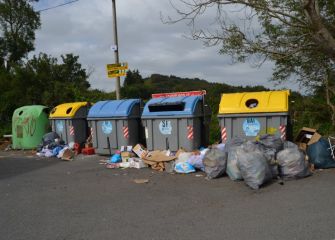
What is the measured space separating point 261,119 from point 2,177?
5.03m

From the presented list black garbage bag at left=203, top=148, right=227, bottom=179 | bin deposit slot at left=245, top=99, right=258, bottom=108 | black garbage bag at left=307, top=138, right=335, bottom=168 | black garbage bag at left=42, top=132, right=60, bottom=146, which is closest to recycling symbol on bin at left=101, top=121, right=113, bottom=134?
black garbage bag at left=42, top=132, right=60, bottom=146

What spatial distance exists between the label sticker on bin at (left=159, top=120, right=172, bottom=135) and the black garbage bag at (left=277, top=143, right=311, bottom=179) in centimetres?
278

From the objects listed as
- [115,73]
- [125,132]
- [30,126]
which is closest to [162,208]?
[125,132]

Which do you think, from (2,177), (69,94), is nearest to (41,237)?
(2,177)

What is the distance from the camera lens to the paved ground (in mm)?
4312

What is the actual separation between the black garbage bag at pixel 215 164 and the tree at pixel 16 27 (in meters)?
26.2

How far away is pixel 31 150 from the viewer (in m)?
12.3

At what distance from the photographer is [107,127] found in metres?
10.0

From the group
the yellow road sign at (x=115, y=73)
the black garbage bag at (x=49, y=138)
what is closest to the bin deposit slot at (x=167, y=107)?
the yellow road sign at (x=115, y=73)

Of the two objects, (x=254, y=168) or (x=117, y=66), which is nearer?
(x=254, y=168)

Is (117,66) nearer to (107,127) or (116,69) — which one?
(116,69)

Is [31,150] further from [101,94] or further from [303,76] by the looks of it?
[303,76]

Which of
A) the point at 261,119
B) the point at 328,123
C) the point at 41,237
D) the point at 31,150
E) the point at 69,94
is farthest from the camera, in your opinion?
the point at 69,94

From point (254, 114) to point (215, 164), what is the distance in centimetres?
160
